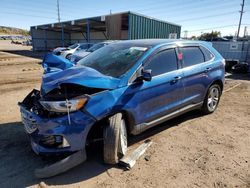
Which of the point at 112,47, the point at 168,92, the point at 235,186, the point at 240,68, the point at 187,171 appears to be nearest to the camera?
the point at 235,186

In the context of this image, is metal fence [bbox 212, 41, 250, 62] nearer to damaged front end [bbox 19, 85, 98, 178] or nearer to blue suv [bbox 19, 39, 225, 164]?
blue suv [bbox 19, 39, 225, 164]

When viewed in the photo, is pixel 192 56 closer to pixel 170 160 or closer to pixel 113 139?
pixel 170 160

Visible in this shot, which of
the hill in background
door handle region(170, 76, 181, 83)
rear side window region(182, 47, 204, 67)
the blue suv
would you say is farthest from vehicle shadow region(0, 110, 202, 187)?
the hill in background

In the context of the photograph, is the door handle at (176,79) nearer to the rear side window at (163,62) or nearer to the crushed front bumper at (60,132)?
the rear side window at (163,62)

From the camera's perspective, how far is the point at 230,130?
438 cm

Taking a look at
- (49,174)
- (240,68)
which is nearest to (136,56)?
(49,174)

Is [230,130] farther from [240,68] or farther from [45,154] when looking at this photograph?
[240,68]

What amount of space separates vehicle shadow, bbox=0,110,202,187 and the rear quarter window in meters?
1.58

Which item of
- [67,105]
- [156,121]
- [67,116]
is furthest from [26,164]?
[156,121]

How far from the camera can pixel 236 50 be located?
13719mm

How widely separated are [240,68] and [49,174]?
12.5 m

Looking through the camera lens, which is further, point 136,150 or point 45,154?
point 136,150

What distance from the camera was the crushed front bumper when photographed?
2.72m

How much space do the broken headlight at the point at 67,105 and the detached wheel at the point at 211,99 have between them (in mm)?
3226
